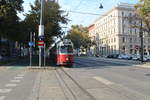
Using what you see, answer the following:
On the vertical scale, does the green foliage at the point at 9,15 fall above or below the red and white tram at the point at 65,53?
above

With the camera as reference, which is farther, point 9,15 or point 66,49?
point 9,15

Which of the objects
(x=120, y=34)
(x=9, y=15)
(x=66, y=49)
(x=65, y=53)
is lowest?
(x=65, y=53)

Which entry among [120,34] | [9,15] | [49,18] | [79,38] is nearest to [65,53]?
[9,15]

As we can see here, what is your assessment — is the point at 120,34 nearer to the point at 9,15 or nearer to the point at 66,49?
the point at 9,15

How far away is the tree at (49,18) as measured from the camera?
4031 cm

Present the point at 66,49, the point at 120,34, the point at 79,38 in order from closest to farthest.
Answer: the point at 66,49
the point at 120,34
the point at 79,38

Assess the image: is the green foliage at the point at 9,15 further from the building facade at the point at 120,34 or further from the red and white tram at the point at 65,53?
the building facade at the point at 120,34

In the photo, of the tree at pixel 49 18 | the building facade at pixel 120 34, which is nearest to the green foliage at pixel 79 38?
the building facade at pixel 120 34

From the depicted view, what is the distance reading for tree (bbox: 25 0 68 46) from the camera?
40.3m

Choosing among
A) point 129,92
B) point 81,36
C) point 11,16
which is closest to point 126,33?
point 81,36

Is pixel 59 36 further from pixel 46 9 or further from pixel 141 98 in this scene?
pixel 141 98

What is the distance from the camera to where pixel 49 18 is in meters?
40.7

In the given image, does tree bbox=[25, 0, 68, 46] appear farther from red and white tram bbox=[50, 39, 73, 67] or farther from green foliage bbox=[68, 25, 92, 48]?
green foliage bbox=[68, 25, 92, 48]

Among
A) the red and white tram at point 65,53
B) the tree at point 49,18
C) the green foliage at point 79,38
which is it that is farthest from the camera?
the green foliage at point 79,38
